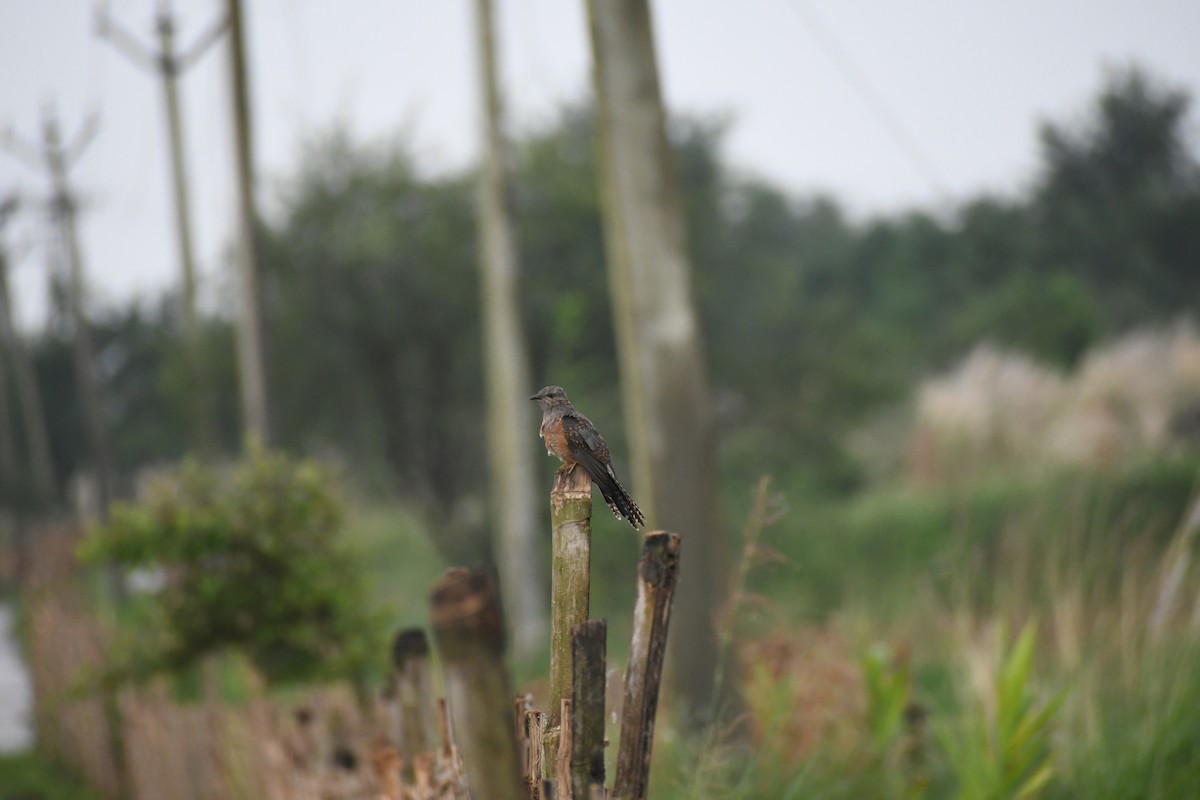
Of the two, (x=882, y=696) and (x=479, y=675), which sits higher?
(x=479, y=675)

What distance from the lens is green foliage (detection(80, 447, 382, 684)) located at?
5.84m

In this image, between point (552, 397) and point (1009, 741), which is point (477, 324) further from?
point (552, 397)

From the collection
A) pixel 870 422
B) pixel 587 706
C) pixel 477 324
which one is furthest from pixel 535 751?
pixel 477 324

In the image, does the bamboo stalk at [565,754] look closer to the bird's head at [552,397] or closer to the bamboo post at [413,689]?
the bird's head at [552,397]

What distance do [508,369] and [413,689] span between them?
944cm

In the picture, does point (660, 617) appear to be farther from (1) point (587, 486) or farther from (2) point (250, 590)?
(2) point (250, 590)

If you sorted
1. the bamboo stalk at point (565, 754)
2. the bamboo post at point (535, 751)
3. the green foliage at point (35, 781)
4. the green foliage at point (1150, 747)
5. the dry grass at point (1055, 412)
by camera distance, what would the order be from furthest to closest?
1. the dry grass at point (1055, 412)
2. the green foliage at point (35, 781)
3. the green foliage at point (1150, 747)
4. the bamboo post at point (535, 751)
5. the bamboo stalk at point (565, 754)

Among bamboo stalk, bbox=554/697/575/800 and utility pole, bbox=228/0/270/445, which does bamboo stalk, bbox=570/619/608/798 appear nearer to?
bamboo stalk, bbox=554/697/575/800

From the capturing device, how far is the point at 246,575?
6.03 metres

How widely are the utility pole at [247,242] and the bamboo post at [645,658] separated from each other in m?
7.68

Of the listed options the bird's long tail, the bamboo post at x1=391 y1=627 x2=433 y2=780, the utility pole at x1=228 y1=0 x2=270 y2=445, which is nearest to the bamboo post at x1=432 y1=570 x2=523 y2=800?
the bird's long tail

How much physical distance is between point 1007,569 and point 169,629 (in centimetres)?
576

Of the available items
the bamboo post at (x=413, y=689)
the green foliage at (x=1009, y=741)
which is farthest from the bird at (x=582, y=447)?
the green foliage at (x=1009, y=741)

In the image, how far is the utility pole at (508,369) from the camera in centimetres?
1223
